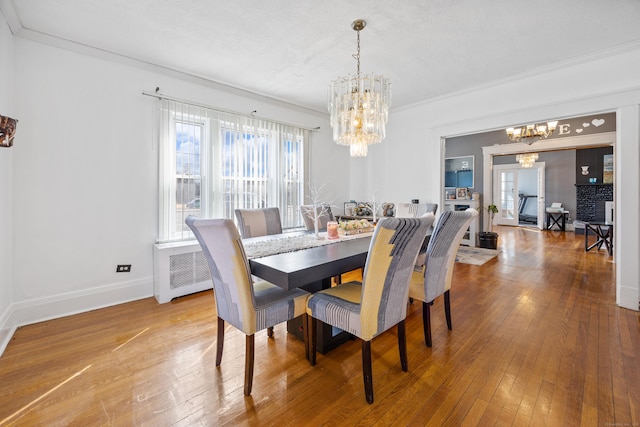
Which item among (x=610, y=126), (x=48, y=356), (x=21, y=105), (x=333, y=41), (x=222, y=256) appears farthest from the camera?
(x=610, y=126)

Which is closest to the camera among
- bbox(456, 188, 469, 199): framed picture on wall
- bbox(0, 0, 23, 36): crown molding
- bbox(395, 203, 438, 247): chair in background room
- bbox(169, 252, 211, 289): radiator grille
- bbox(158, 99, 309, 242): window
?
bbox(0, 0, 23, 36): crown molding

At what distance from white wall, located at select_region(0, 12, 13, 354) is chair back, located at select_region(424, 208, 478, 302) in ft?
10.5

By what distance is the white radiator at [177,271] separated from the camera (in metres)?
2.90

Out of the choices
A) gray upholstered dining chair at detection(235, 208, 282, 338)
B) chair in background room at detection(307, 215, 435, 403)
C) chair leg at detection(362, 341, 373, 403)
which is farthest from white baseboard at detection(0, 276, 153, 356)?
chair leg at detection(362, 341, 373, 403)

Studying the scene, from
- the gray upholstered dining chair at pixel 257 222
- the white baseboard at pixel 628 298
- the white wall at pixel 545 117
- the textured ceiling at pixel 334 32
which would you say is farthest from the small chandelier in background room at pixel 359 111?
the white baseboard at pixel 628 298

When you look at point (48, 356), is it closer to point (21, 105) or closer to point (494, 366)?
point (21, 105)

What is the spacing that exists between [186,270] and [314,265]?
2.12 meters

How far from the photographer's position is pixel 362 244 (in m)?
2.23

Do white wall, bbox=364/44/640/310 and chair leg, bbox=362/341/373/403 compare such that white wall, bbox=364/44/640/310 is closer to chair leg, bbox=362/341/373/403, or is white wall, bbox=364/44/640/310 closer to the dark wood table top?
the dark wood table top

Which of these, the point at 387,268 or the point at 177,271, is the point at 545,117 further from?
the point at 177,271

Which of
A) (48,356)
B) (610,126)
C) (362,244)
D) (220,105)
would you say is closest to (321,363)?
(362,244)

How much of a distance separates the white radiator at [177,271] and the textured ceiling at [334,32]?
2.04 metres

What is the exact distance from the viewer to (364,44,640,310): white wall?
8.97ft

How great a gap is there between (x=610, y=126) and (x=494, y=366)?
23.9 feet
